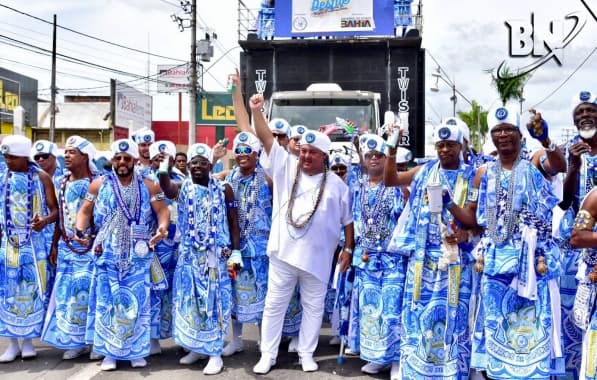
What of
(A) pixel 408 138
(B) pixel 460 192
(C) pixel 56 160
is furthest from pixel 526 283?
(A) pixel 408 138

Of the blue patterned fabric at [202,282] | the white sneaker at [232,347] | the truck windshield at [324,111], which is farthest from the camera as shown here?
the truck windshield at [324,111]

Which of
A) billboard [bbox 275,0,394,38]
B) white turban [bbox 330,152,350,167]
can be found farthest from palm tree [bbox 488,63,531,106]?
white turban [bbox 330,152,350,167]

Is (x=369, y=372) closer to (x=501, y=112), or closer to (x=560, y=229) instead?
(x=560, y=229)

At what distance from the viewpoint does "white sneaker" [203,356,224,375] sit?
5.10 metres

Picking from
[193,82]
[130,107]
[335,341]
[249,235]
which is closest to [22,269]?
[249,235]

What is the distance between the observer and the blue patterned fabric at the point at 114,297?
5145 mm

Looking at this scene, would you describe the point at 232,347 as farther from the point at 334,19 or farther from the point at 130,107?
the point at 130,107

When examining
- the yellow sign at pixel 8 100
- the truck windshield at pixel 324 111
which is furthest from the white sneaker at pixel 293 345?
the yellow sign at pixel 8 100

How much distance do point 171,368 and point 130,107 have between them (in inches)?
1117

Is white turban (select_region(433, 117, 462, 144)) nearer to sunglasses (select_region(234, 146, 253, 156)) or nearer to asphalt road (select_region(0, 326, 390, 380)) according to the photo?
sunglasses (select_region(234, 146, 253, 156))

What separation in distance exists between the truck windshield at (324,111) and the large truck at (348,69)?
0.47 metres

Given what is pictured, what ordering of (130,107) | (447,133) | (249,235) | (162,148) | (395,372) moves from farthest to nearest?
(130,107) → (162,148) → (249,235) → (395,372) → (447,133)

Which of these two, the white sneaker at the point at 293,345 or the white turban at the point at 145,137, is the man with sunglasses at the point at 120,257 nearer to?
the white sneaker at the point at 293,345

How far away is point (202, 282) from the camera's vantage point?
5234 millimetres
